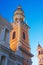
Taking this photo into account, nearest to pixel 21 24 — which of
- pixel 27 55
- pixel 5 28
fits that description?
pixel 27 55

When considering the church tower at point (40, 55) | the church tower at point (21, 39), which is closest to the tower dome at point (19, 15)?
the church tower at point (21, 39)

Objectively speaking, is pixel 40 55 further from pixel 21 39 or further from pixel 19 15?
pixel 21 39

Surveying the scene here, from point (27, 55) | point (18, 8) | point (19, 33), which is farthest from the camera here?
point (18, 8)

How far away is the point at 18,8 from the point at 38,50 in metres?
21.1

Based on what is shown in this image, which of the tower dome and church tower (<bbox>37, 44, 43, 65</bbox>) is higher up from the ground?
the tower dome

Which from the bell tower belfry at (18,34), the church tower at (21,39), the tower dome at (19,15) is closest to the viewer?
the church tower at (21,39)

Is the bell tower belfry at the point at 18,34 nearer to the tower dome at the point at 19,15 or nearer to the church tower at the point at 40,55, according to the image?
the tower dome at the point at 19,15

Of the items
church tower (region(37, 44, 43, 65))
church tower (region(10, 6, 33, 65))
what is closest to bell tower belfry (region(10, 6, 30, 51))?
church tower (region(10, 6, 33, 65))

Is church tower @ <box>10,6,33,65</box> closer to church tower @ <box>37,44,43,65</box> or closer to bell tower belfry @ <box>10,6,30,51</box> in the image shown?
bell tower belfry @ <box>10,6,30,51</box>

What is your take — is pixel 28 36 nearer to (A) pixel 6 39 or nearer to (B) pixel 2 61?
(A) pixel 6 39

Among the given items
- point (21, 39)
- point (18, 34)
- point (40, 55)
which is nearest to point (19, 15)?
point (18, 34)

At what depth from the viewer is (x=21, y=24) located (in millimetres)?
41094

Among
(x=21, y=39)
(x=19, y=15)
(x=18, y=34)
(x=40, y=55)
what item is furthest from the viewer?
(x=40, y=55)

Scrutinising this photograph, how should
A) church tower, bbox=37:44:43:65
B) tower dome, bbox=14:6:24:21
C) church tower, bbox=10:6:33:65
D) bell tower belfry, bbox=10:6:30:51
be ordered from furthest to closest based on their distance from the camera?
1. church tower, bbox=37:44:43:65
2. tower dome, bbox=14:6:24:21
3. bell tower belfry, bbox=10:6:30:51
4. church tower, bbox=10:6:33:65
